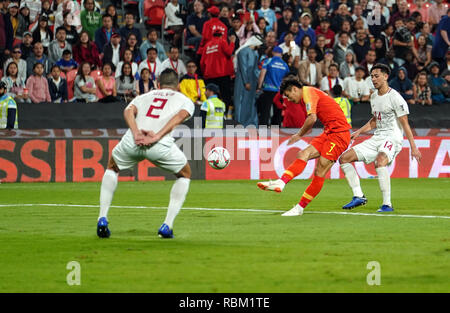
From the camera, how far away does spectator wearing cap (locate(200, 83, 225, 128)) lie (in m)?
20.5

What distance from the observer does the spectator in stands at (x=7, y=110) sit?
1975cm

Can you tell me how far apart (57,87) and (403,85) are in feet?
30.8

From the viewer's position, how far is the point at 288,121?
849 inches

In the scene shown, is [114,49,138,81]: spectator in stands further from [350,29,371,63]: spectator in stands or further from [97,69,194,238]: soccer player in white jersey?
[97,69,194,238]: soccer player in white jersey

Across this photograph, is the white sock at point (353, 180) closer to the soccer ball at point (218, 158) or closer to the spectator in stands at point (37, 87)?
the soccer ball at point (218, 158)

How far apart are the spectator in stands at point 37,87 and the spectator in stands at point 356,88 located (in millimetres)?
7896

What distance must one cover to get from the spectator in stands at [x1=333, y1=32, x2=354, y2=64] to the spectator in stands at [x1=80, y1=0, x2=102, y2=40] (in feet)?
21.9

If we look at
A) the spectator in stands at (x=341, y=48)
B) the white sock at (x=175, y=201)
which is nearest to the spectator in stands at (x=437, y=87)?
the spectator in stands at (x=341, y=48)

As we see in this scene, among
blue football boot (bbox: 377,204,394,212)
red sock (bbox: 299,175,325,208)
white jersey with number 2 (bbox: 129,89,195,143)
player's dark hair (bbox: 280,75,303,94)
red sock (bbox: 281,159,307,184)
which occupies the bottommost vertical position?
blue football boot (bbox: 377,204,394,212)

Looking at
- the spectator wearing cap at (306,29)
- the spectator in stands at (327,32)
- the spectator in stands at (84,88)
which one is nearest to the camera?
the spectator in stands at (84,88)

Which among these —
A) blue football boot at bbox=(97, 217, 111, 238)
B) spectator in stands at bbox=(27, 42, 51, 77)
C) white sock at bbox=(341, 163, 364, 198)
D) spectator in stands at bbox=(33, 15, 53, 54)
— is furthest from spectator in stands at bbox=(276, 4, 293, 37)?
blue football boot at bbox=(97, 217, 111, 238)

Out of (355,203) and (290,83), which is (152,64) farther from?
(290,83)

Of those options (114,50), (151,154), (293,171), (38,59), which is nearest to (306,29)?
(114,50)
